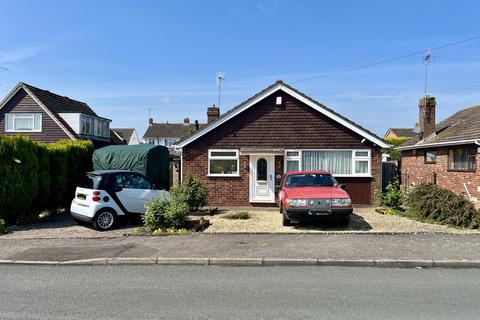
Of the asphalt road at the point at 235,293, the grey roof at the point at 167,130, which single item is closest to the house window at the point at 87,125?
the asphalt road at the point at 235,293

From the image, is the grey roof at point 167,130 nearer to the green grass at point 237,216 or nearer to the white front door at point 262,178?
the white front door at point 262,178

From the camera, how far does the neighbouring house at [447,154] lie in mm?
14438

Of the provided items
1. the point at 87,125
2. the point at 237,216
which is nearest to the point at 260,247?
the point at 237,216

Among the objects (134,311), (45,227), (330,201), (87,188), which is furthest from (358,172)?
(134,311)

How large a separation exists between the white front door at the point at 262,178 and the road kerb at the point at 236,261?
29.0 ft

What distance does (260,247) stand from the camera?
28.9 ft

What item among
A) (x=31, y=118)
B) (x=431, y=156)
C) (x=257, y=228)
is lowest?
(x=257, y=228)

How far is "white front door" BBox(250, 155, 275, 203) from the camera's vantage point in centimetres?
1659

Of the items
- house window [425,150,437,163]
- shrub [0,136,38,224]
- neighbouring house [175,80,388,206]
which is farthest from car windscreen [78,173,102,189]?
house window [425,150,437,163]

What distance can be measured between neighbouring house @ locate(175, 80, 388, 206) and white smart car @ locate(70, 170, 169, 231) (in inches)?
199

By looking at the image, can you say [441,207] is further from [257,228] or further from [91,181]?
[91,181]

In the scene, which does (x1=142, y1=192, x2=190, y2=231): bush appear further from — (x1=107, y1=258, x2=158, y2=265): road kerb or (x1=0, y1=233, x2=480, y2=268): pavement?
(x1=107, y1=258, x2=158, y2=265): road kerb

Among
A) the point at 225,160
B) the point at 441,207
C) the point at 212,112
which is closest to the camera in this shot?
the point at 441,207

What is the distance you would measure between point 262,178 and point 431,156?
26.9ft
